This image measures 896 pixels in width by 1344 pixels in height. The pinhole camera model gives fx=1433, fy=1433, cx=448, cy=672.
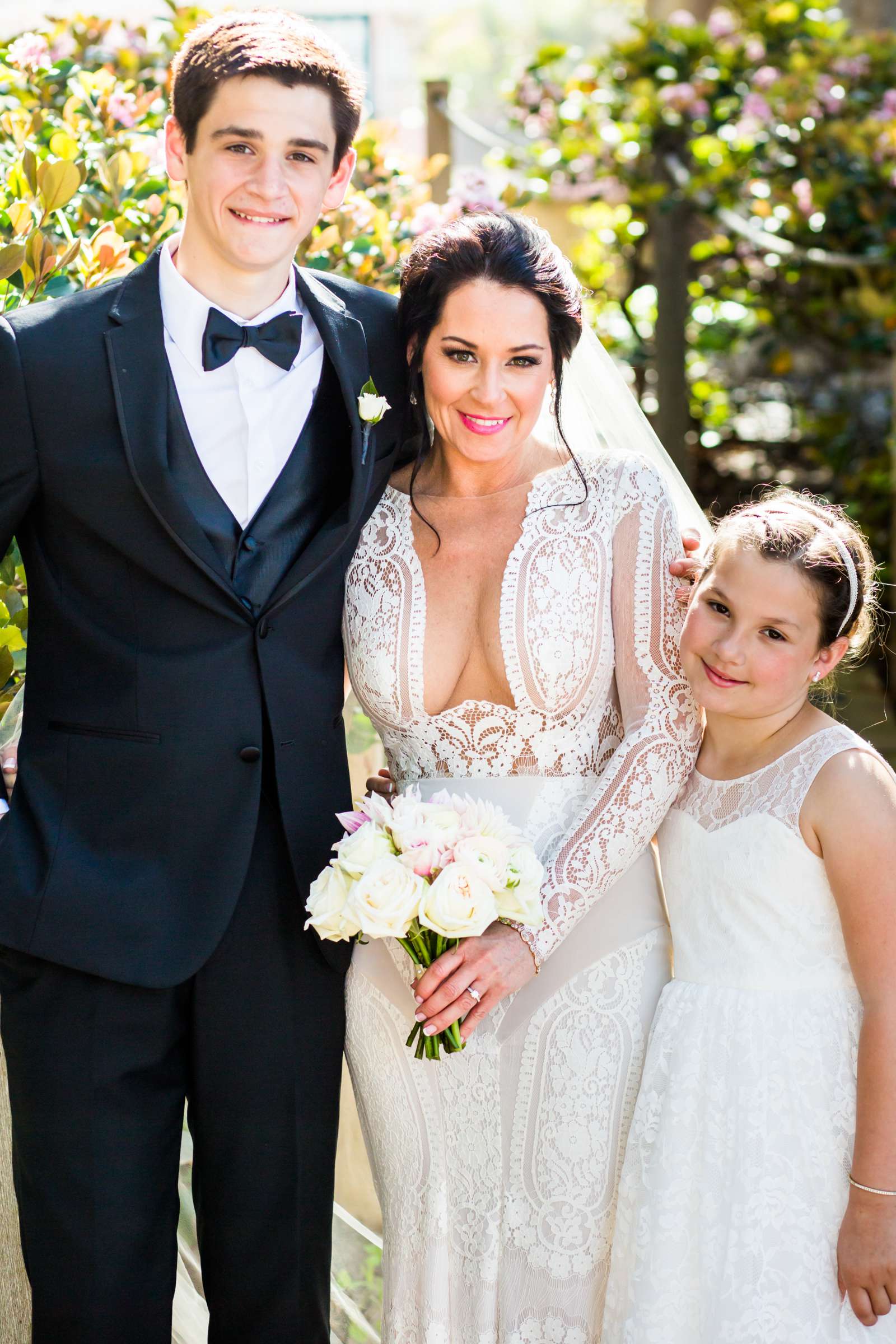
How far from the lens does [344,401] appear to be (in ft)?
7.72

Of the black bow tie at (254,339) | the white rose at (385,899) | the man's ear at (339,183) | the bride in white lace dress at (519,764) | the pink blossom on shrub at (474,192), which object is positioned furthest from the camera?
the pink blossom on shrub at (474,192)

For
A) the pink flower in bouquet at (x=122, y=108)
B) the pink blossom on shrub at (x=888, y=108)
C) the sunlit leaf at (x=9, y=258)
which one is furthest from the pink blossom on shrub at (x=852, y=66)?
the sunlit leaf at (x=9, y=258)

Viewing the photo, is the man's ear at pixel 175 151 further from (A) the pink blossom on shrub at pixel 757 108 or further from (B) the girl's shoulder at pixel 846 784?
(A) the pink blossom on shrub at pixel 757 108

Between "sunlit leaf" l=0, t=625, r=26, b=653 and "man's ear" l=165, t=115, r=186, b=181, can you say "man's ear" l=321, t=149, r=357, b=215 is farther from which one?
"sunlit leaf" l=0, t=625, r=26, b=653

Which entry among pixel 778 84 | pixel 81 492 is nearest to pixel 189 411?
pixel 81 492

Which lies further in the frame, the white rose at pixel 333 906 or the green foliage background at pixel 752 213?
the green foliage background at pixel 752 213

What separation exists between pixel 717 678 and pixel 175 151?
4.07 feet

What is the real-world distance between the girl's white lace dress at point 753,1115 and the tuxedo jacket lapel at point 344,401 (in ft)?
2.54

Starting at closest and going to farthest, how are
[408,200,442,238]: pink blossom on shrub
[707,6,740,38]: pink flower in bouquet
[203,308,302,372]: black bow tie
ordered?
[203,308,302,372]: black bow tie
[408,200,442,238]: pink blossom on shrub
[707,6,740,38]: pink flower in bouquet

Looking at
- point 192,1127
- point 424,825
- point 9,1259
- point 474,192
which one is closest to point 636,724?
point 424,825

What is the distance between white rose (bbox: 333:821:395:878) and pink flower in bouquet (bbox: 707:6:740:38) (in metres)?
5.27

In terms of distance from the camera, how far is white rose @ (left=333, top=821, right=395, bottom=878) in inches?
81.3

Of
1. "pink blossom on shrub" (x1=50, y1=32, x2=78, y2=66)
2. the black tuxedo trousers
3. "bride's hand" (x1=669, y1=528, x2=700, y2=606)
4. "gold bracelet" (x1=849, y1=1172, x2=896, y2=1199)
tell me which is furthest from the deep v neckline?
"pink blossom on shrub" (x1=50, y1=32, x2=78, y2=66)

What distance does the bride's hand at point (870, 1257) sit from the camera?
6.76 ft
